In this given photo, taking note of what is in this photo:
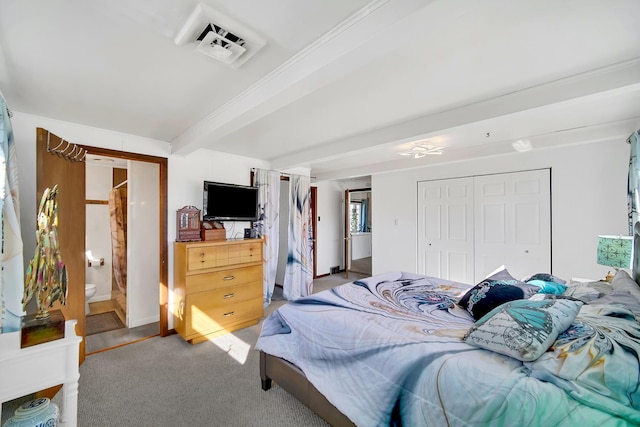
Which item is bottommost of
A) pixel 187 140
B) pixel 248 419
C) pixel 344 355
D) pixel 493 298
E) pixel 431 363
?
pixel 248 419

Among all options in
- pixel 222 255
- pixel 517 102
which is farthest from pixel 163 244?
pixel 517 102

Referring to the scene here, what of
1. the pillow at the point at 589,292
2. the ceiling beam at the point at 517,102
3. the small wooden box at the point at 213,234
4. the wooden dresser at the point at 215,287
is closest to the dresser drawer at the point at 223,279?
the wooden dresser at the point at 215,287

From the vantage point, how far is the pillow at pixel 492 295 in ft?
5.79

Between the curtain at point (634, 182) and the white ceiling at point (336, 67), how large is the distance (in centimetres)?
28

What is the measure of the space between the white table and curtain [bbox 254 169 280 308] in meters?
2.71

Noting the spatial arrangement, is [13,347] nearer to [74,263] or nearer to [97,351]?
[74,263]

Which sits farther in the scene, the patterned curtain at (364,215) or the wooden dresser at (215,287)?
the patterned curtain at (364,215)

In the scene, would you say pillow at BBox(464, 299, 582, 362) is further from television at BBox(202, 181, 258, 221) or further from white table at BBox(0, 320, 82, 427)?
television at BBox(202, 181, 258, 221)

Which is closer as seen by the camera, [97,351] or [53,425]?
[53,425]

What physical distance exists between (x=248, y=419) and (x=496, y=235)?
388cm

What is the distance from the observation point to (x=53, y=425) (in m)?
1.36

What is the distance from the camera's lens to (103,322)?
3.53m

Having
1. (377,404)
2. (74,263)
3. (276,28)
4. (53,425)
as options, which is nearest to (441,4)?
(276,28)

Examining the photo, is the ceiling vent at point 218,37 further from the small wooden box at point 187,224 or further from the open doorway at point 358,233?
the open doorway at point 358,233
